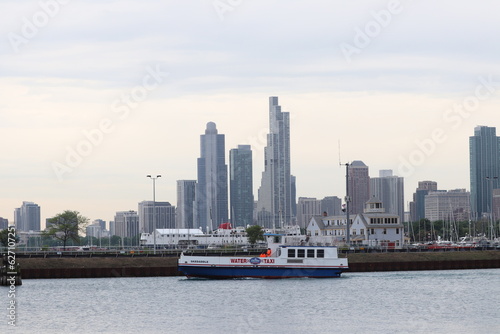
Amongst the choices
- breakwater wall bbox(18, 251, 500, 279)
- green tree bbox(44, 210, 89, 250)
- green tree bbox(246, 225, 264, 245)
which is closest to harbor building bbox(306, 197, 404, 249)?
breakwater wall bbox(18, 251, 500, 279)

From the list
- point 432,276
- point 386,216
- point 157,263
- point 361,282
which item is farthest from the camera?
point 386,216

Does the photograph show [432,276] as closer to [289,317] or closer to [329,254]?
[329,254]

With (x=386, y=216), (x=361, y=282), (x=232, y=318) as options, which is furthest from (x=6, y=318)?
(x=386, y=216)

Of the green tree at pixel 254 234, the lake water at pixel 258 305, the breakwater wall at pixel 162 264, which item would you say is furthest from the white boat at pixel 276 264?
the green tree at pixel 254 234

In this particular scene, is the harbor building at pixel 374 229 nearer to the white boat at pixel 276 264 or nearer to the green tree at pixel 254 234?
the green tree at pixel 254 234

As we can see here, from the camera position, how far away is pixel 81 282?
94.2 meters

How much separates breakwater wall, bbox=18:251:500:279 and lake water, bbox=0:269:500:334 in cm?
360

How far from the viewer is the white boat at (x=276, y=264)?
93.3m

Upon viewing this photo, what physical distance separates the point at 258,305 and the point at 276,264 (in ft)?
80.3

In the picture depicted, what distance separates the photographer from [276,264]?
308 feet

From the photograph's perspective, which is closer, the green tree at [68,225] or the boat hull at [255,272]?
the boat hull at [255,272]

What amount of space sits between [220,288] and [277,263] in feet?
37.2

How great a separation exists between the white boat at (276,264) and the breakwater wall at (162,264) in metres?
9.67

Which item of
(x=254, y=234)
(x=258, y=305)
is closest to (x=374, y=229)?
(x=254, y=234)
